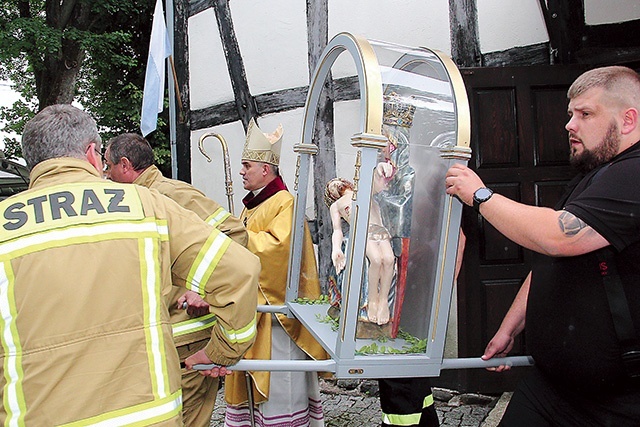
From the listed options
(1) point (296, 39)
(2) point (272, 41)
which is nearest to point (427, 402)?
(1) point (296, 39)

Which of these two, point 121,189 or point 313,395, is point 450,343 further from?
point 121,189

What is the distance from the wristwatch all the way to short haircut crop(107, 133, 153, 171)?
1.78 metres

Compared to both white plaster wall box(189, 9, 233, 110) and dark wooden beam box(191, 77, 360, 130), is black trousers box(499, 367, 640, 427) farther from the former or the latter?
white plaster wall box(189, 9, 233, 110)

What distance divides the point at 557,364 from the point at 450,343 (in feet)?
7.57

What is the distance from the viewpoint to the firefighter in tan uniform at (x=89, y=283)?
1.56 meters

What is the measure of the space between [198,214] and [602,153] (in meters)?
1.72

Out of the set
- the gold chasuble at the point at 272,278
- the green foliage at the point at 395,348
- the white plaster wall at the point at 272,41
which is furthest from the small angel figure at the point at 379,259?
the white plaster wall at the point at 272,41

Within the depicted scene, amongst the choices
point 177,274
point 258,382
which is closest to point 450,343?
point 258,382

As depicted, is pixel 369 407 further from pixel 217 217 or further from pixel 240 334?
pixel 240 334

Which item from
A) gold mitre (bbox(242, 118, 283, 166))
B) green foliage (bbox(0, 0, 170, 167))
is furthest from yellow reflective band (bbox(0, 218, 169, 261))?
Answer: green foliage (bbox(0, 0, 170, 167))

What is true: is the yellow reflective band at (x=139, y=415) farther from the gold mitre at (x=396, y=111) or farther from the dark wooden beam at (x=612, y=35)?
the dark wooden beam at (x=612, y=35)

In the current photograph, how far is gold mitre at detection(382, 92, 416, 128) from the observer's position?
2.29 meters

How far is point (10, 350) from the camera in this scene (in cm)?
157

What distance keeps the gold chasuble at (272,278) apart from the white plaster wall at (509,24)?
6.06 feet
